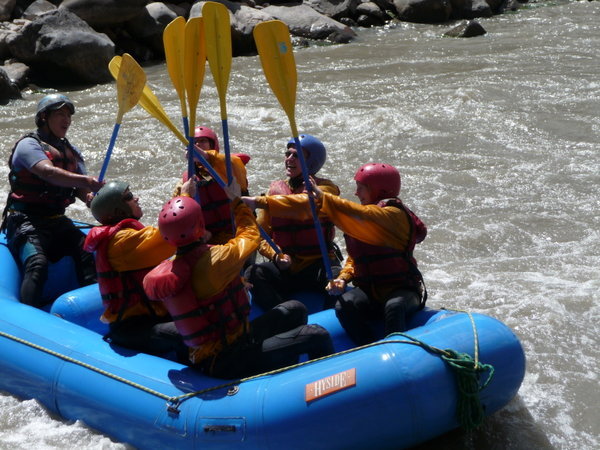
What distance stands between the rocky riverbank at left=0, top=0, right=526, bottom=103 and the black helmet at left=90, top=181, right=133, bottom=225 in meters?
7.28

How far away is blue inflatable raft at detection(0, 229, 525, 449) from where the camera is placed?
328 centimetres

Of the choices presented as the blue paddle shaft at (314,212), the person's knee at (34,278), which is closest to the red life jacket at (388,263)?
the blue paddle shaft at (314,212)

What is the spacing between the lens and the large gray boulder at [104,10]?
12219mm

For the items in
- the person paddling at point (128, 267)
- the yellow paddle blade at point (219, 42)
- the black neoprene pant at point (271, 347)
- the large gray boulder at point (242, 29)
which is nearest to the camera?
the black neoprene pant at point (271, 347)

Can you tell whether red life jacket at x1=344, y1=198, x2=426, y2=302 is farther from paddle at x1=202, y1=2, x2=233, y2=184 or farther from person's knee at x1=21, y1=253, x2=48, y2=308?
person's knee at x1=21, y1=253, x2=48, y2=308

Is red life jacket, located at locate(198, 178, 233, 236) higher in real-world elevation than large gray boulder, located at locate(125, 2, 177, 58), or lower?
higher

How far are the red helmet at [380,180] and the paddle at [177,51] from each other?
0.90m

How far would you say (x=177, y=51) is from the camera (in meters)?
4.11

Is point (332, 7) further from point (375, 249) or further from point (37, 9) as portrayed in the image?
point (375, 249)

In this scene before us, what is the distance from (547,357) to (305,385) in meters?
1.91

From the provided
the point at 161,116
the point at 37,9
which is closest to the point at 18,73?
the point at 37,9

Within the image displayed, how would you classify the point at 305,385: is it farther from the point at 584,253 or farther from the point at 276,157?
the point at 276,157

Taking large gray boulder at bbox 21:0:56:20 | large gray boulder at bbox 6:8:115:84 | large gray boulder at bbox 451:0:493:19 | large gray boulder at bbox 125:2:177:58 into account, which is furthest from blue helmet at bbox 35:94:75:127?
large gray boulder at bbox 451:0:493:19

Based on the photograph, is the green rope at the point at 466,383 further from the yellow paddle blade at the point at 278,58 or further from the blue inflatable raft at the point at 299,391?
the yellow paddle blade at the point at 278,58
